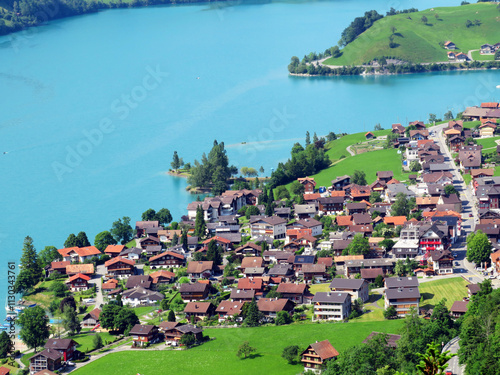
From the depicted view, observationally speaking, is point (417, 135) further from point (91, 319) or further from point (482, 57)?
point (482, 57)

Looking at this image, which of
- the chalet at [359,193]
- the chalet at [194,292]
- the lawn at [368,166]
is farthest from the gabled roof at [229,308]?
the lawn at [368,166]

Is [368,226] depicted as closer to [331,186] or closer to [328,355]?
[331,186]

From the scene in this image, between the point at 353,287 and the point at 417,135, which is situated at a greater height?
the point at 417,135

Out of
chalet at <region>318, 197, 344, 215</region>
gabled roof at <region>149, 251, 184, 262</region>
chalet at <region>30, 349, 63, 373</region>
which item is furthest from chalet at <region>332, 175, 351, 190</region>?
chalet at <region>30, 349, 63, 373</region>

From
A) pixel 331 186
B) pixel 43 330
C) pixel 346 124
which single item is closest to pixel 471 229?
pixel 331 186

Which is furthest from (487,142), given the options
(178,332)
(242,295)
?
(178,332)

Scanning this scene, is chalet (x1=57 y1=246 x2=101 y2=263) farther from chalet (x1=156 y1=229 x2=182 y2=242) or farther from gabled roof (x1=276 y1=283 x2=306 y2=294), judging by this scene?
gabled roof (x1=276 y1=283 x2=306 y2=294)
